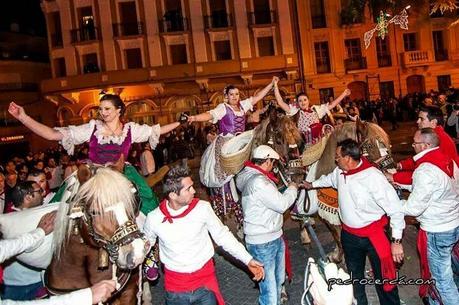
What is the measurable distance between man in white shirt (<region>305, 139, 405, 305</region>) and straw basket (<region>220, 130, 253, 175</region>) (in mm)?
1784

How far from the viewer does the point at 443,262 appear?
4.62 meters

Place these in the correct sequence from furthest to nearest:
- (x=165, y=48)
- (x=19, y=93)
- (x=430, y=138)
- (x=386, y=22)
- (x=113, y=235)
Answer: (x=19, y=93), (x=165, y=48), (x=386, y=22), (x=430, y=138), (x=113, y=235)

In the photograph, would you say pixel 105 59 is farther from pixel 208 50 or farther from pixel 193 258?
pixel 193 258

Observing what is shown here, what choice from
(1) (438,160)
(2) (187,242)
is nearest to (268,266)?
(2) (187,242)

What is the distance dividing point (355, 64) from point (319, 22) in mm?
4073

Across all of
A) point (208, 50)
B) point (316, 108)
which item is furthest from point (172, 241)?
point (208, 50)

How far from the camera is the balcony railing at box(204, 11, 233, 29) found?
31.9 m

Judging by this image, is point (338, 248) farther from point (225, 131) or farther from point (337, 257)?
point (225, 131)

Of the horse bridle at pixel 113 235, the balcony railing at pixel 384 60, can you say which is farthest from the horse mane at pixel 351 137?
the balcony railing at pixel 384 60

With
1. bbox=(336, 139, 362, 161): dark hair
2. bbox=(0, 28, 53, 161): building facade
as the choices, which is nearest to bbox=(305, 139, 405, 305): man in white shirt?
bbox=(336, 139, 362, 161): dark hair

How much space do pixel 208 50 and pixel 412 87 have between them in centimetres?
1574

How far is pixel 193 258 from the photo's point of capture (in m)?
3.89

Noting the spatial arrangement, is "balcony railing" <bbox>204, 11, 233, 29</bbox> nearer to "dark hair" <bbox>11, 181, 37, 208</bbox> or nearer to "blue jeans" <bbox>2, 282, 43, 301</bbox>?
"dark hair" <bbox>11, 181, 37, 208</bbox>

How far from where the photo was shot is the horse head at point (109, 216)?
3.13 metres
